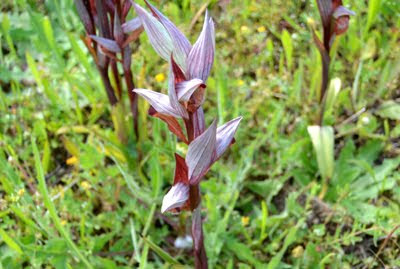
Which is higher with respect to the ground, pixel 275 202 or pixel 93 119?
pixel 93 119

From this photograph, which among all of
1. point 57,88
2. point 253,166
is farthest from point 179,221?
point 57,88

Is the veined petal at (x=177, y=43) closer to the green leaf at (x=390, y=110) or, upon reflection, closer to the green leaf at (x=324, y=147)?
the green leaf at (x=324, y=147)

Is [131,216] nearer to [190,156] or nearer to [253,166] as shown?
[253,166]

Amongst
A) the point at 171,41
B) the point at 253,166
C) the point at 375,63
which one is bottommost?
the point at 253,166

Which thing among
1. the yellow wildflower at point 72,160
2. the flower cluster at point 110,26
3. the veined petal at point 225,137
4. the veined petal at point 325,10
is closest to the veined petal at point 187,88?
the veined petal at point 225,137

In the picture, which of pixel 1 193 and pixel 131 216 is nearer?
pixel 131 216

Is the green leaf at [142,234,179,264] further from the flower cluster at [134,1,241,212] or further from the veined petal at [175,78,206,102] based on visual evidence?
the veined petal at [175,78,206,102]

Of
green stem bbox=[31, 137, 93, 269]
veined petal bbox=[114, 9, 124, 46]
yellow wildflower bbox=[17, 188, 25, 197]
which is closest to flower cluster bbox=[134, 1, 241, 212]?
green stem bbox=[31, 137, 93, 269]

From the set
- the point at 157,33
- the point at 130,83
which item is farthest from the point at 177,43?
the point at 130,83

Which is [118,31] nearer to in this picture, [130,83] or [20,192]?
[130,83]
